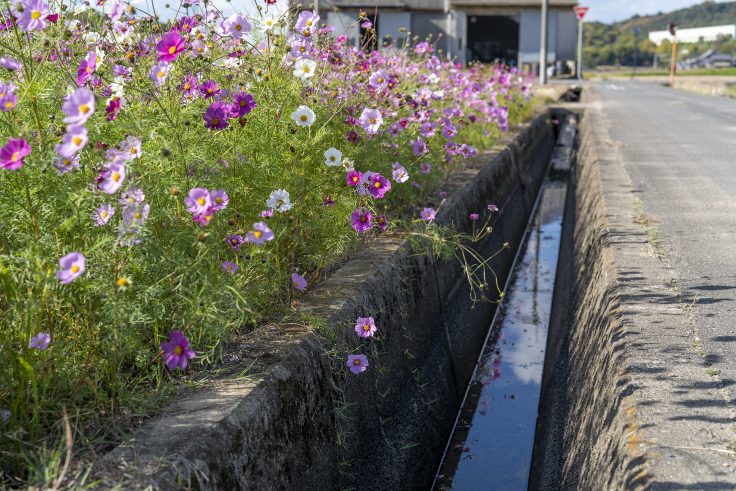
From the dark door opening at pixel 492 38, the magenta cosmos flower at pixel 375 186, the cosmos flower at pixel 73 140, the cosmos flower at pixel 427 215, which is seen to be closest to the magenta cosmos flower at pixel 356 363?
the magenta cosmos flower at pixel 375 186

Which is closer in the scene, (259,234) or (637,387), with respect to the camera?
(259,234)

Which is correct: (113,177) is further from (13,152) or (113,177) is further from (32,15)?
(32,15)

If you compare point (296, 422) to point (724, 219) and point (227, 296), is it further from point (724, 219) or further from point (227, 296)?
point (724, 219)

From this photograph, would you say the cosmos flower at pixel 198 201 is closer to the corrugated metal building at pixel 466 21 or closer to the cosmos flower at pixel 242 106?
the cosmos flower at pixel 242 106

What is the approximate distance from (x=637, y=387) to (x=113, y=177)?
1.61 m

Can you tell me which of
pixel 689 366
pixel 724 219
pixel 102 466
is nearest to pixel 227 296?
pixel 102 466

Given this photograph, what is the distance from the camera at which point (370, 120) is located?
12.8 ft

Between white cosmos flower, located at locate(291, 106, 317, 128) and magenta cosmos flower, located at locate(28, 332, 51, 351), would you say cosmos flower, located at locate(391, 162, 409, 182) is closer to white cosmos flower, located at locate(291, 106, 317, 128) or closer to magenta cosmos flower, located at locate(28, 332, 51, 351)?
white cosmos flower, located at locate(291, 106, 317, 128)

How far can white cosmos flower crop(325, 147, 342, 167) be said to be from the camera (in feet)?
10.7

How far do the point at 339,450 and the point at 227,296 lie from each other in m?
0.78

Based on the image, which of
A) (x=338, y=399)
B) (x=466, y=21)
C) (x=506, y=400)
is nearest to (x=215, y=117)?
(x=338, y=399)

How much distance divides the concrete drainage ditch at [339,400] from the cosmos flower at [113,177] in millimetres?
613

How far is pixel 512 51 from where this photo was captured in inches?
1715

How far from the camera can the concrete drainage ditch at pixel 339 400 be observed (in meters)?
1.94
